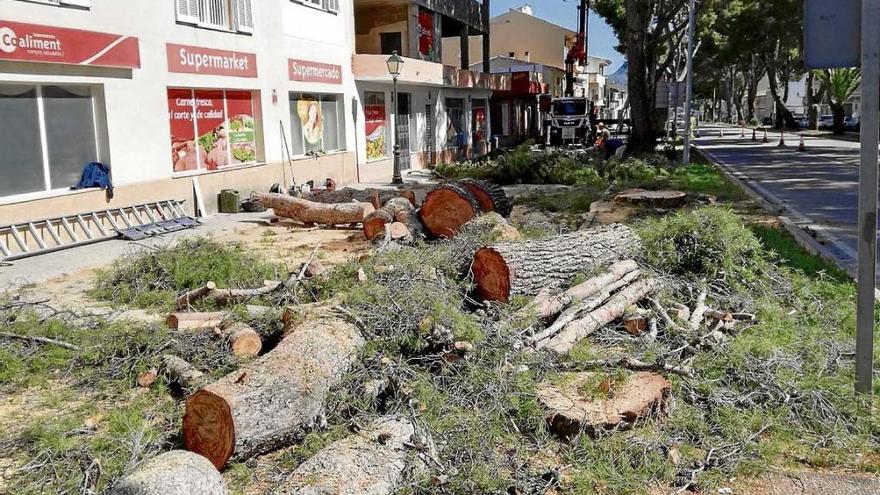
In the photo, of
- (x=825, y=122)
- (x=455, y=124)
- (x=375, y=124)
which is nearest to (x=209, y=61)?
(x=375, y=124)

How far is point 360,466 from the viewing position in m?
4.33

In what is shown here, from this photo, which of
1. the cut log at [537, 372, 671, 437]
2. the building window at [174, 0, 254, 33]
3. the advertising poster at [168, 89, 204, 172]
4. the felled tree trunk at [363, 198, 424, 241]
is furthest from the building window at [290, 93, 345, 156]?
the cut log at [537, 372, 671, 437]

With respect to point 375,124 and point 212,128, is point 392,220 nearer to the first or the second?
point 212,128

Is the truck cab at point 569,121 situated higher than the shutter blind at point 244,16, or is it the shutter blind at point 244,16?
the shutter blind at point 244,16

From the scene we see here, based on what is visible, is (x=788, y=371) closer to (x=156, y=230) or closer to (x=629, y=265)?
(x=629, y=265)

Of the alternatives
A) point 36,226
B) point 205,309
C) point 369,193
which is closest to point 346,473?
point 205,309

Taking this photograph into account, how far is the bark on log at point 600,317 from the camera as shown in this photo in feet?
20.9

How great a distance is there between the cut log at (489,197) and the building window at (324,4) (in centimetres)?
982

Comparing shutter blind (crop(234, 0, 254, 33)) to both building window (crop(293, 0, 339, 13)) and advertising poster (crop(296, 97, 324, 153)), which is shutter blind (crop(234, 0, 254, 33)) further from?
advertising poster (crop(296, 97, 324, 153))

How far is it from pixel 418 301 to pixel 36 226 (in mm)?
8428

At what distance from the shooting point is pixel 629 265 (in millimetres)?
7859

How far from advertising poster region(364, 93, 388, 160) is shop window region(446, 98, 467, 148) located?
5979mm

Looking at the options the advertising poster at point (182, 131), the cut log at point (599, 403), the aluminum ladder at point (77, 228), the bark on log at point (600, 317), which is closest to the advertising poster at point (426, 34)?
the advertising poster at point (182, 131)

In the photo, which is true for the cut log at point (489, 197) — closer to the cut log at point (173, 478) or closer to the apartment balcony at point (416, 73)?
the cut log at point (173, 478)
